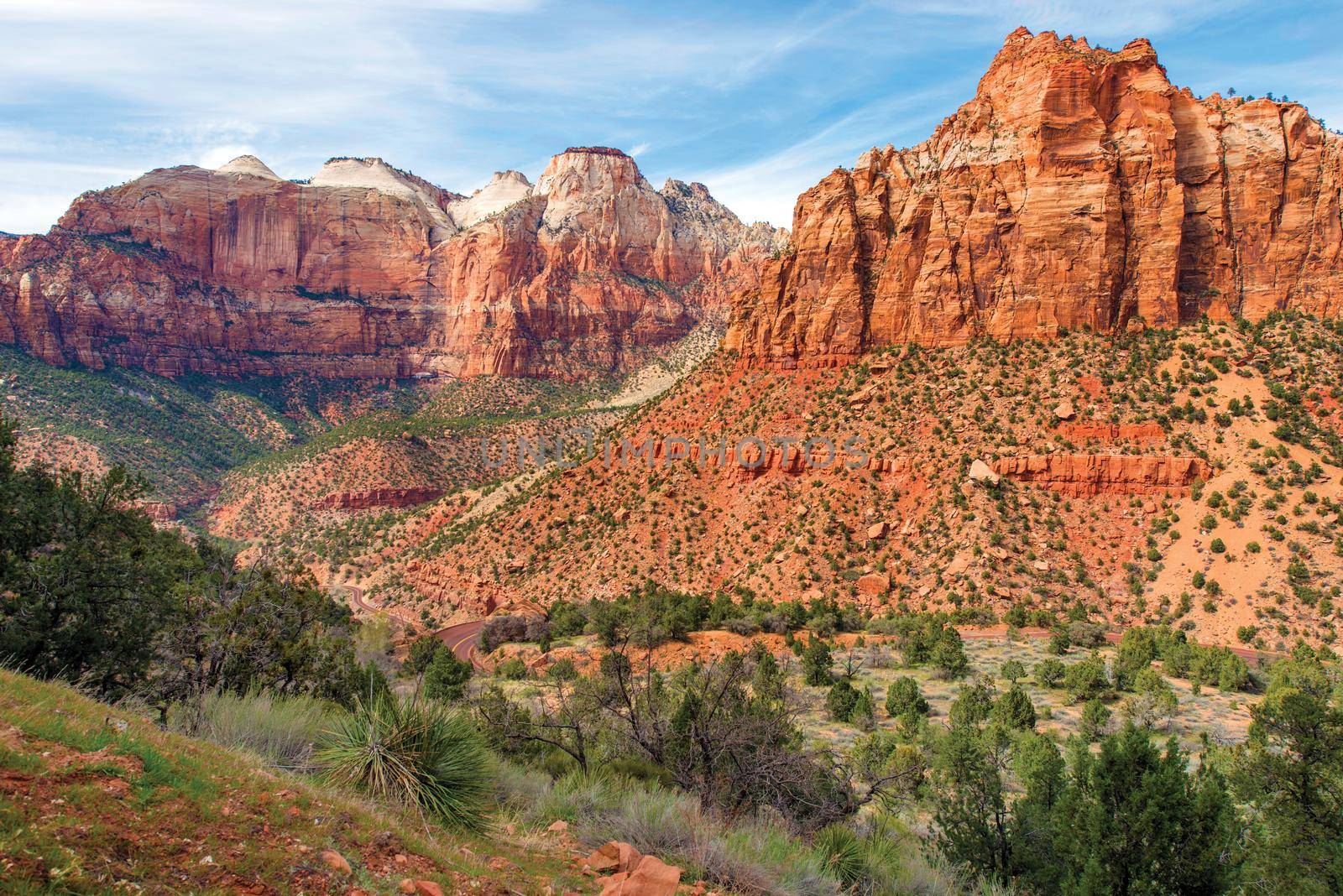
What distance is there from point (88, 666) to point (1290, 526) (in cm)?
4280

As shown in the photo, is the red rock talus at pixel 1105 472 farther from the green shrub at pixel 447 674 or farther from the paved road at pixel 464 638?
the paved road at pixel 464 638

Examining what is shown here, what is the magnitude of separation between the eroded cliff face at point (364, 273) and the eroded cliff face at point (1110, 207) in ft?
286

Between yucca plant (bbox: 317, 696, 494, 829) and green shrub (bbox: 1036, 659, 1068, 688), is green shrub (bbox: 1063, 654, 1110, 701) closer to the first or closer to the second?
green shrub (bbox: 1036, 659, 1068, 688)

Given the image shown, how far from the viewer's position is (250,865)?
466 centimetres

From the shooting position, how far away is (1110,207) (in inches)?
1634

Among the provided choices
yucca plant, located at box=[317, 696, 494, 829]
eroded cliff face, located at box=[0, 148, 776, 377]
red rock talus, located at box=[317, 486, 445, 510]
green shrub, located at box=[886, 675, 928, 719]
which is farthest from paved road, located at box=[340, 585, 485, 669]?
eroded cliff face, located at box=[0, 148, 776, 377]

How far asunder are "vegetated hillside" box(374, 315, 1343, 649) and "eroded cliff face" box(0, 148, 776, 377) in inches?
3262

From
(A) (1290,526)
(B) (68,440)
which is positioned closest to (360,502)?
(B) (68,440)

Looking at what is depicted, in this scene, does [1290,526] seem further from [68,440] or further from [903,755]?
[68,440]

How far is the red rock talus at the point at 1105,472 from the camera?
34844 mm

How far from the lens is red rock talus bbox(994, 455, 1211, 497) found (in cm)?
3484

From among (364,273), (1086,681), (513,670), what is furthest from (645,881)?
(364,273)

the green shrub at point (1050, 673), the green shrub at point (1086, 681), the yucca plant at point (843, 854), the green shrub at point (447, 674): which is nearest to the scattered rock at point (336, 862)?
the yucca plant at point (843, 854)

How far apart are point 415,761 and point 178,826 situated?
2.69 metres
